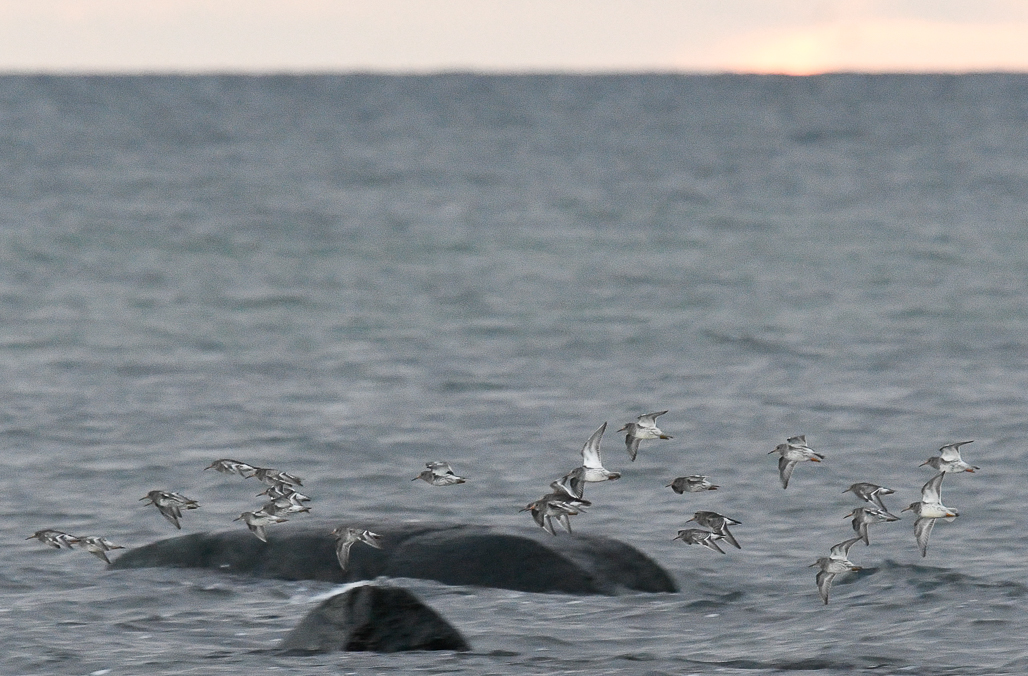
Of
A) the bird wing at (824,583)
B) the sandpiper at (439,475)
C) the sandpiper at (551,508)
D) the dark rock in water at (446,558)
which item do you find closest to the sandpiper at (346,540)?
the dark rock in water at (446,558)

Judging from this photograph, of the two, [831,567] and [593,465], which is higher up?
[593,465]

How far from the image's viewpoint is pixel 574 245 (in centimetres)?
5847

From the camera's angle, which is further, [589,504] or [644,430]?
[644,430]

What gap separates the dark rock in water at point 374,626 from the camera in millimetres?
14781

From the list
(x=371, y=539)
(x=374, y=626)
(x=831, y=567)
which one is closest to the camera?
(x=374, y=626)

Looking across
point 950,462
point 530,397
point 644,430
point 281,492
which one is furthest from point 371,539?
point 530,397

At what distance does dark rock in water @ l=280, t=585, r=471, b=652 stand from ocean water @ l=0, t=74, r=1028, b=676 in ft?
0.90

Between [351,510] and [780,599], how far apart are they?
6814 mm

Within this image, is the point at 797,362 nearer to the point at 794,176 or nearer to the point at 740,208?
the point at 740,208

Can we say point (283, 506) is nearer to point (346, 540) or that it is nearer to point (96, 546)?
point (346, 540)

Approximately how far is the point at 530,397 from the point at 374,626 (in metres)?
14.8

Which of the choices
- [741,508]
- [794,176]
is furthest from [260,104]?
[741,508]

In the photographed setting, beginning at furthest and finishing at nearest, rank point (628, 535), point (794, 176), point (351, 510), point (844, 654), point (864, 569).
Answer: point (794, 176) → point (351, 510) → point (628, 535) → point (864, 569) → point (844, 654)

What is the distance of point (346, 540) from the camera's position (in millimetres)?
16938
